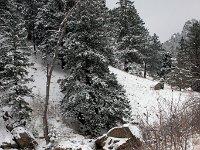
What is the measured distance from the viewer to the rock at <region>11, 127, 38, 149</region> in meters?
19.9

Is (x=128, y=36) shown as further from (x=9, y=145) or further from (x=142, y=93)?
(x=9, y=145)

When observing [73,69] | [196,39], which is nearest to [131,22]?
[196,39]

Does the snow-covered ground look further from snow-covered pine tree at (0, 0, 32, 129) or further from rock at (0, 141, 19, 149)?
snow-covered pine tree at (0, 0, 32, 129)

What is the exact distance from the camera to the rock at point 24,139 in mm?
19938

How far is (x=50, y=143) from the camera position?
17.1 meters

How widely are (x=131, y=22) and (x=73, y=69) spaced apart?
23.7 metres

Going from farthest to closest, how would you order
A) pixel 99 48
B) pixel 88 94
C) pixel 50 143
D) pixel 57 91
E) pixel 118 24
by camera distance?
pixel 118 24 < pixel 57 91 < pixel 99 48 < pixel 88 94 < pixel 50 143

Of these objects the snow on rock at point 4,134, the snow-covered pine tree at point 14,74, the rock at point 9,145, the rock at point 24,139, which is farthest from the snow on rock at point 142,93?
the rock at point 9,145

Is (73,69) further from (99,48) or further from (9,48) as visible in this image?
(9,48)

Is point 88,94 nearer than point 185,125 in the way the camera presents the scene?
No

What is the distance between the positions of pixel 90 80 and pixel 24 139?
6.22 meters

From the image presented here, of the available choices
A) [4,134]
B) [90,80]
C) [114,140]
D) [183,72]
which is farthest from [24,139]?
[183,72]

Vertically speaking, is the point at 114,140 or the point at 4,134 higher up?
the point at 114,140

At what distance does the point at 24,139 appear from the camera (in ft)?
65.7
